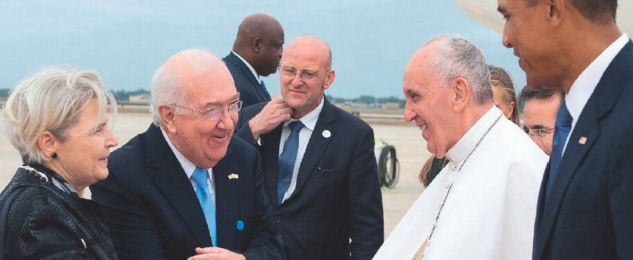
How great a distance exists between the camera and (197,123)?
3490 mm

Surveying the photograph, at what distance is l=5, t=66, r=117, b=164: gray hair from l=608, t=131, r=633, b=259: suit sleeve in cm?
194

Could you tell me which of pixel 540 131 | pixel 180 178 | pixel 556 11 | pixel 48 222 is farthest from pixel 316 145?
pixel 556 11

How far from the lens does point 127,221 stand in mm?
3482

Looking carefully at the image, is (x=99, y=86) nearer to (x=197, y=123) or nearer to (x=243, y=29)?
(x=197, y=123)

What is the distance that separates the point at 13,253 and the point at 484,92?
1.79 m

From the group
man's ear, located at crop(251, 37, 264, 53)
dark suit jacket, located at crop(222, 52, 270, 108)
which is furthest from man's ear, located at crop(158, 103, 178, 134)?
man's ear, located at crop(251, 37, 264, 53)

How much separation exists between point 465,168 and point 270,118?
6.93 ft

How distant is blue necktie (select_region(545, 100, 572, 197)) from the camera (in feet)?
7.44

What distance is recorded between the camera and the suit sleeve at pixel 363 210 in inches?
196

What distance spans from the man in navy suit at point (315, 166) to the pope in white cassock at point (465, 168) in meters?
1.61

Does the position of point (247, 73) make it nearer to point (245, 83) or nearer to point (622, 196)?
point (245, 83)

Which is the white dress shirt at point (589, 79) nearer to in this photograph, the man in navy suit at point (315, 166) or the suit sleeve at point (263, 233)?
the suit sleeve at point (263, 233)

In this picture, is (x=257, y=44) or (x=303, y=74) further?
(x=257, y=44)

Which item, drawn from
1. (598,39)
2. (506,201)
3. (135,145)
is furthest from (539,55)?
(135,145)
